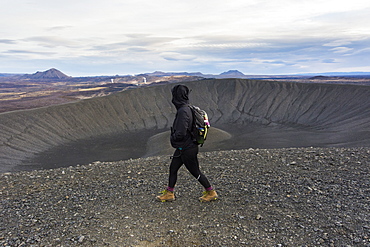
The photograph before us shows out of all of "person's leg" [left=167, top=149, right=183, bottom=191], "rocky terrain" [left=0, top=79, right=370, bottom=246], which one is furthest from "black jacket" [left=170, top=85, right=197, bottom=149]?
"rocky terrain" [left=0, top=79, right=370, bottom=246]

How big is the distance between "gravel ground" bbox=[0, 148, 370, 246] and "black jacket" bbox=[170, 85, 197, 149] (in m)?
1.28

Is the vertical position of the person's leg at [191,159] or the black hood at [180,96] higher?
the black hood at [180,96]

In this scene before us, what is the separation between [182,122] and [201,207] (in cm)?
170

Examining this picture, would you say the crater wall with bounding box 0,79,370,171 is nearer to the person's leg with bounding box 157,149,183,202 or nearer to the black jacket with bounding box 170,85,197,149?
the person's leg with bounding box 157,149,183,202

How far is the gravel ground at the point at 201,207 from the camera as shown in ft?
13.7

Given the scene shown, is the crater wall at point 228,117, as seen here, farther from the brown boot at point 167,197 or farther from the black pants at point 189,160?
the black pants at point 189,160

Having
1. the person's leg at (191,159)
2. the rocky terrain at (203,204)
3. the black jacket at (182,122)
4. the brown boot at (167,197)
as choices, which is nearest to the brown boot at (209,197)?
the rocky terrain at (203,204)

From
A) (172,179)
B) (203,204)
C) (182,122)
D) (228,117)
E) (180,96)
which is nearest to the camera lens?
(182,122)

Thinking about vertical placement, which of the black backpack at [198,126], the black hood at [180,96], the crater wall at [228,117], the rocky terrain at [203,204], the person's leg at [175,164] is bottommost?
the crater wall at [228,117]

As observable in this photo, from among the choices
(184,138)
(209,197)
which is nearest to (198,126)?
(184,138)

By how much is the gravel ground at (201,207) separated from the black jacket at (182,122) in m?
1.28

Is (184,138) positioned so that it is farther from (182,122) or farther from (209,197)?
(209,197)

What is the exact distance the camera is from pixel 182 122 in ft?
15.8

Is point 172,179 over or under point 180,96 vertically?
under
